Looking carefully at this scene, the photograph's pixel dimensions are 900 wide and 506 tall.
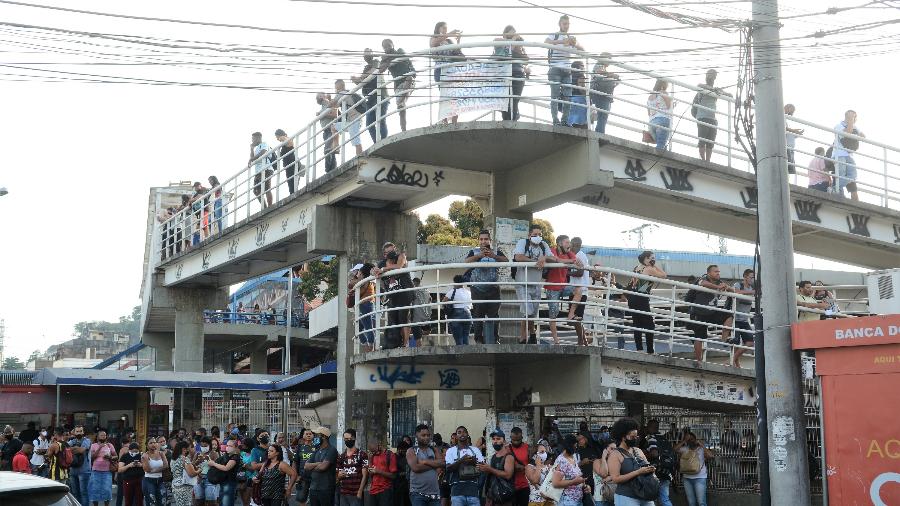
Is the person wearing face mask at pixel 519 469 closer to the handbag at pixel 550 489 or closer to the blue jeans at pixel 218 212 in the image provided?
the handbag at pixel 550 489

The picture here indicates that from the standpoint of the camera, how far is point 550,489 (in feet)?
44.4

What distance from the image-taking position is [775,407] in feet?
40.0

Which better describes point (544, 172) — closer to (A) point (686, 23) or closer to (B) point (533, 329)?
(B) point (533, 329)

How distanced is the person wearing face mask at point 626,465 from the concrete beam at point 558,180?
19.5 feet

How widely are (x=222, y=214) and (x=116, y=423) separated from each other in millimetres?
10606

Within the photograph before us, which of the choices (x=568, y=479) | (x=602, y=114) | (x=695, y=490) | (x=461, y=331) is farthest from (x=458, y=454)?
(x=602, y=114)

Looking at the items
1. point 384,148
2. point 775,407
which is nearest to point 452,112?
point 384,148

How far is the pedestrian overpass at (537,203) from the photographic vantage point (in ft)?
52.9

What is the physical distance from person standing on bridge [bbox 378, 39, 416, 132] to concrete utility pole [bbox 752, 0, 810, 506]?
6475 mm

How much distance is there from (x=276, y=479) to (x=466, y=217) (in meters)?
29.3

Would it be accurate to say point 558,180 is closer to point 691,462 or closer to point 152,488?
point 691,462

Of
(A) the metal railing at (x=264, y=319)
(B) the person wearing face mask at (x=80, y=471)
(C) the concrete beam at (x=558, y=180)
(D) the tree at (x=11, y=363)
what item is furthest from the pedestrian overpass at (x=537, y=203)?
(D) the tree at (x=11, y=363)

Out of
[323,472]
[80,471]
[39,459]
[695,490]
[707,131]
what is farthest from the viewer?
[39,459]

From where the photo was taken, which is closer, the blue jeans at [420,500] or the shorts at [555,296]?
the blue jeans at [420,500]
